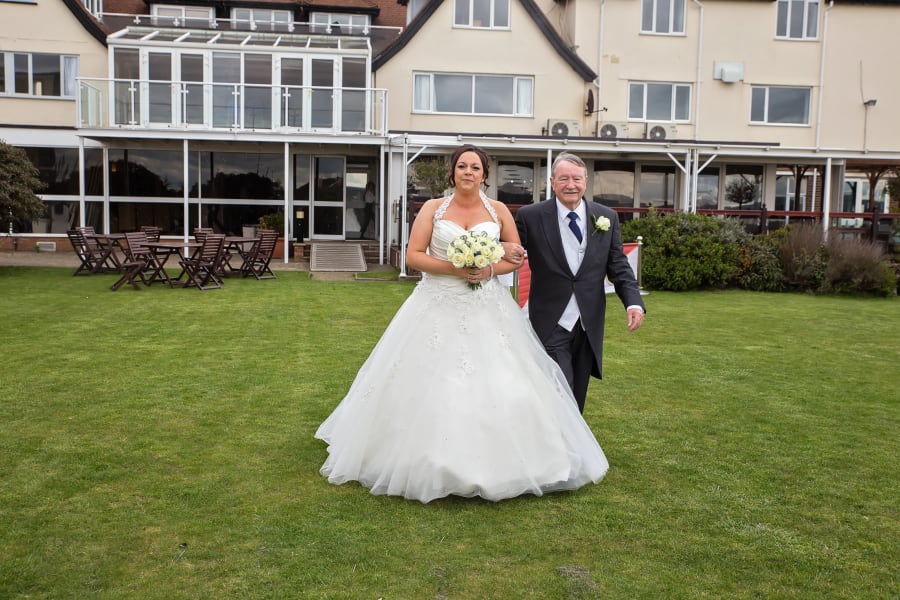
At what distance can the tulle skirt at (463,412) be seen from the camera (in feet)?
15.2

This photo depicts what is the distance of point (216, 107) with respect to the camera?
73.2 ft

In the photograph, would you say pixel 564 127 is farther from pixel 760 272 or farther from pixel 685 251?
pixel 760 272

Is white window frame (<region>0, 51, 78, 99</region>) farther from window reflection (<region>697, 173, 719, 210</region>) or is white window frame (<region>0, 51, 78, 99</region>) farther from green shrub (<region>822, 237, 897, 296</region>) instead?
green shrub (<region>822, 237, 897, 296</region>)

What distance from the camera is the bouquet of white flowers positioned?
4727mm

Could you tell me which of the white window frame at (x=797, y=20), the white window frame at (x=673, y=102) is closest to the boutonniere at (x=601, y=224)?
the white window frame at (x=673, y=102)

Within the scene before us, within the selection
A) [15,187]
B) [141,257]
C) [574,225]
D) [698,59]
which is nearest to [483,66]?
[698,59]

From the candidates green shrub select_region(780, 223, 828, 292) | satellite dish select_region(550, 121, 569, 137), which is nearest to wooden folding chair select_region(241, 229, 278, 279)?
satellite dish select_region(550, 121, 569, 137)

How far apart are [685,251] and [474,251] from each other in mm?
13920

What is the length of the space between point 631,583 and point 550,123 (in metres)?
22.9

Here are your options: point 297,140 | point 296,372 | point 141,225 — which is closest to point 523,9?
point 297,140

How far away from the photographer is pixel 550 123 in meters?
25.4

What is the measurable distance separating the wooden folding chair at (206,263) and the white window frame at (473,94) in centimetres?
1088

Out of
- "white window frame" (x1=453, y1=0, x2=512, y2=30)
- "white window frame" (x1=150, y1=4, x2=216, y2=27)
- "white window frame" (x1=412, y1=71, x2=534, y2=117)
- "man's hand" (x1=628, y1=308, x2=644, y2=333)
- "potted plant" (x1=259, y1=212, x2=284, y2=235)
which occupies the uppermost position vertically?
"white window frame" (x1=150, y1=4, x2=216, y2=27)

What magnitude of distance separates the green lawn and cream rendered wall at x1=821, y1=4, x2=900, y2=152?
2043cm
